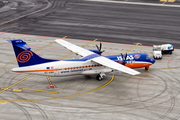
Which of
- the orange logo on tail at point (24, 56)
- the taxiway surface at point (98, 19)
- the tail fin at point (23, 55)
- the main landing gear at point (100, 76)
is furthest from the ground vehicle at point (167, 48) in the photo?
the orange logo on tail at point (24, 56)

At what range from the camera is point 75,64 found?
154 feet

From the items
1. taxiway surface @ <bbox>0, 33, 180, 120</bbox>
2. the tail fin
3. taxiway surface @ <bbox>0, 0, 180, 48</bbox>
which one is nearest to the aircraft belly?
taxiway surface @ <bbox>0, 33, 180, 120</bbox>

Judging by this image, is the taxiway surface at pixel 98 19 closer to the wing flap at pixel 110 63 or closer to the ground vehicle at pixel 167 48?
the ground vehicle at pixel 167 48

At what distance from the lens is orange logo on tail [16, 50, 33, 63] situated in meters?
43.7

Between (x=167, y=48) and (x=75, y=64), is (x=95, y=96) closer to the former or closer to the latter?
(x=75, y=64)

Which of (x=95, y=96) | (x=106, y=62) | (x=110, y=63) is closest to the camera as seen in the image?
(x=95, y=96)

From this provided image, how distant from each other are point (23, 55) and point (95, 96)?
1232cm

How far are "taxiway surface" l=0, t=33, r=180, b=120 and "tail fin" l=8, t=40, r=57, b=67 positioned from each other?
4236 mm

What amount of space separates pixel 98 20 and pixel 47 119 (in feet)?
161

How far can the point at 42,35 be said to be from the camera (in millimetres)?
72375

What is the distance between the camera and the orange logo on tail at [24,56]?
43.7m

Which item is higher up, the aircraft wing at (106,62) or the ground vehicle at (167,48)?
the aircraft wing at (106,62)

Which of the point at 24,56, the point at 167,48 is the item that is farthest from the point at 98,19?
the point at 24,56

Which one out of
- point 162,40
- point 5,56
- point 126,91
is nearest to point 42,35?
point 5,56
